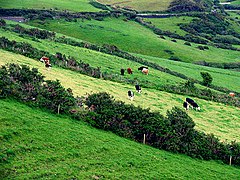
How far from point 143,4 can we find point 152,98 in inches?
4360

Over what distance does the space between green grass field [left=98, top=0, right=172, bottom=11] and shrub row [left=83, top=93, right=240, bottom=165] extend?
114476mm

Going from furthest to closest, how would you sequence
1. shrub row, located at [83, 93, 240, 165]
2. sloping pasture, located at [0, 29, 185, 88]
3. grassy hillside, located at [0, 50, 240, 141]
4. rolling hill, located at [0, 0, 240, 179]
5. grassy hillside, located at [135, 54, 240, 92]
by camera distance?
grassy hillside, located at [135, 54, 240, 92] → sloping pasture, located at [0, 29, 185, 88] → grassy hillside, located at [0, 50, 240, 141] → shrub row, located at [83, 93, 240, 165] → rolling hill, located at [0, 0, 240, 179]

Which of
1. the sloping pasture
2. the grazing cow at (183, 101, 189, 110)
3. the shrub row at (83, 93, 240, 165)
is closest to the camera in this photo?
the shrub row at (83, 93, 240, 165)

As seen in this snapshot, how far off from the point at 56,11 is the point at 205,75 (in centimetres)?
5621

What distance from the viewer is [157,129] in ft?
89.6

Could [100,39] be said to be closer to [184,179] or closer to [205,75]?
[205,75]

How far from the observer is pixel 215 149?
28891mm

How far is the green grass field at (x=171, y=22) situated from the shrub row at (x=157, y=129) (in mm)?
90610

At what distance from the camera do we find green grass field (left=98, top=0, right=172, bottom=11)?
141 meters

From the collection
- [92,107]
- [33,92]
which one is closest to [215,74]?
[92,107]

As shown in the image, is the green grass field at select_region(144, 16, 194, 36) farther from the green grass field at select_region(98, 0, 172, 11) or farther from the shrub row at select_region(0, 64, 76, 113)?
the shrub row at select_region(0, 64, 76, 113)

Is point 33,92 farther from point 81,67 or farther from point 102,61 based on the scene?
point 102,61

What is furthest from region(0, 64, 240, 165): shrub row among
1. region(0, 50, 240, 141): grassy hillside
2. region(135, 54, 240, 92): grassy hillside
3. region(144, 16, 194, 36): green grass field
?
region(144, 16, 194, 36): green grass field

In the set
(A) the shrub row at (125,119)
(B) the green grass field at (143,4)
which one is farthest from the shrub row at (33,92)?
(B) the green grass field at (143,4)
